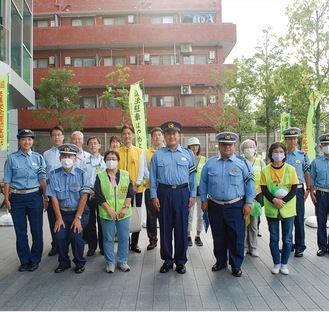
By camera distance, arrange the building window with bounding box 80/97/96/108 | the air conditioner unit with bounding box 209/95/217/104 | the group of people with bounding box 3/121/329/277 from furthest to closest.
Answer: the building window with bounding box 80/97/96/108 → the air conditioner unit with bounding box 209/95/217/104 → the group of people with bounding box 3/121/329/277

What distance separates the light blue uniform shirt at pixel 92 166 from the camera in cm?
565

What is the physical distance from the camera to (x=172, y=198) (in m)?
4.81

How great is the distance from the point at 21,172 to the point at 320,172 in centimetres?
451

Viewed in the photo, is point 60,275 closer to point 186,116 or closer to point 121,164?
point 121,164

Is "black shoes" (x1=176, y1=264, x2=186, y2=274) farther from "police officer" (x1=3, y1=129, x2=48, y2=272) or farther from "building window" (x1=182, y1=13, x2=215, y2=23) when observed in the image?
"building window" (x1=182, y1=13, x2=215, y2=23)

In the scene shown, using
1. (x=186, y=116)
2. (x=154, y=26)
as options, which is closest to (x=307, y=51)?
(x=186, y=116)

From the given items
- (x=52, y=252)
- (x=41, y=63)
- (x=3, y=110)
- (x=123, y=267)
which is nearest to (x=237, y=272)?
(x=123, y=267)

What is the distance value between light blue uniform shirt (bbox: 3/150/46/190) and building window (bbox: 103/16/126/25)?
23549 millimetres

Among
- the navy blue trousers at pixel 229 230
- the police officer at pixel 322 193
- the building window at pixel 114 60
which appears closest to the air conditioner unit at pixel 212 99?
the building window at pixel 114 60

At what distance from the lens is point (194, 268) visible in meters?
4.96

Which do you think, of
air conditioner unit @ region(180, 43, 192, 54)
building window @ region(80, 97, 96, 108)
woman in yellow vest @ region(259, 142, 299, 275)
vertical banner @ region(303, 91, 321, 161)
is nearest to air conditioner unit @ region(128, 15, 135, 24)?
air conditioner unit @ region(180, 43, 192, 54)

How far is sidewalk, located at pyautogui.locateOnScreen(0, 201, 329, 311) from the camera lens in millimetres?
3727

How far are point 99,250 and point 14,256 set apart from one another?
133 centimetres

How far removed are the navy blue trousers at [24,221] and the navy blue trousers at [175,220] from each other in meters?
1.76
